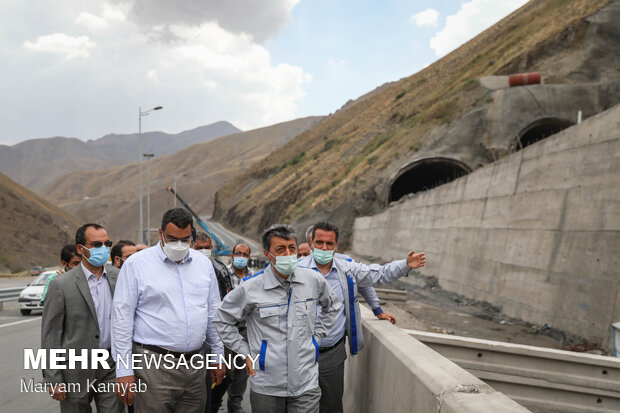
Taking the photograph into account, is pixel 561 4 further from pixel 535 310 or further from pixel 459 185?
pixel 535 310

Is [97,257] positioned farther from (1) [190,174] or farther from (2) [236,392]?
(1) [190,174]

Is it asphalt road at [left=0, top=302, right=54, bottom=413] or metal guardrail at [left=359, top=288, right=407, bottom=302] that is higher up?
asphalt road at [left=0, top=302, right=54, bottom=413]

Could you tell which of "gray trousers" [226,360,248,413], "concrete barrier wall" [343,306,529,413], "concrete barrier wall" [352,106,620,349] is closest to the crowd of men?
"concrete barrier wall" [343,306,529,413]

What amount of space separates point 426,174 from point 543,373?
32201 millimetres

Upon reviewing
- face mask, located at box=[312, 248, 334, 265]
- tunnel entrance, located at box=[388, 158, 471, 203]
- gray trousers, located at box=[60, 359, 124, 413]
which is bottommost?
gray trousers, located at box=[60, 359, 124, 413]

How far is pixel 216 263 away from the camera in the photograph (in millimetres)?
5797

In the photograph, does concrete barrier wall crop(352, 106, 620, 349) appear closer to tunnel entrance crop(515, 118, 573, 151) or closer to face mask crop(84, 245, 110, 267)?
face mask crop(84, 245, 110, 267)

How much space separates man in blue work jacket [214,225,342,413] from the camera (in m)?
3.56

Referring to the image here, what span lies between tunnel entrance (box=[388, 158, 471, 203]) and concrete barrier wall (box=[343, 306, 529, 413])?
25490 mm

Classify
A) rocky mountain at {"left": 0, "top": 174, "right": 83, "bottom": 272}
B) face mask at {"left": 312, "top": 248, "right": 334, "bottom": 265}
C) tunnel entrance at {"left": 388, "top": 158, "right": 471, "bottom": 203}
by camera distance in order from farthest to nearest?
rocky mountain at {"left": 0, "top": 174, "right": 83, "bottom": 272} < tunnel entrance at {"left": 388, "top": 158, "right": 471, "bottom": 203} < face mask at {"left": 312, "top": 248, "right": 334, "bottom": 265}

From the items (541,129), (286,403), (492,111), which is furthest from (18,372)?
(541,129)

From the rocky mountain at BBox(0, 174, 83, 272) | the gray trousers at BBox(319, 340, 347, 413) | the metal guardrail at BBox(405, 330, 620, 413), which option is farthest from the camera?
the rocky mountain at BBox(0, 174, 83, 272)

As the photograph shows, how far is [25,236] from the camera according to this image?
4406 centimetres

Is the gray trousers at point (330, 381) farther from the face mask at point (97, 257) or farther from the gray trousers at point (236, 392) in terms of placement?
the face mask at point (97, 257)
